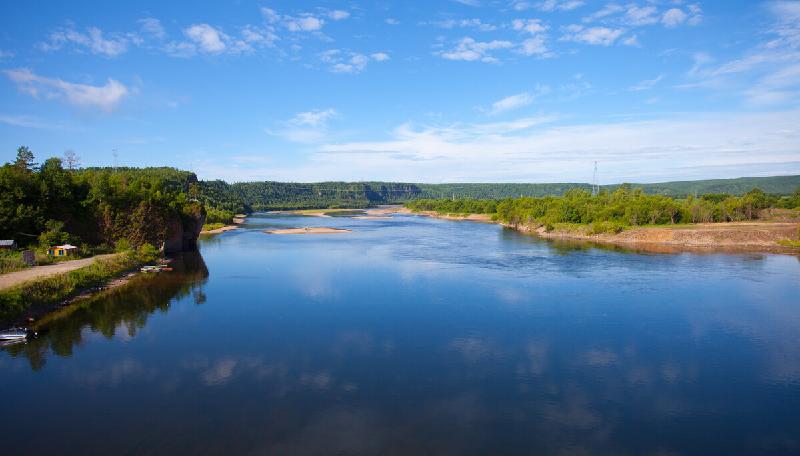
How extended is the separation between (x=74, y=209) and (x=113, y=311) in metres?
21.5

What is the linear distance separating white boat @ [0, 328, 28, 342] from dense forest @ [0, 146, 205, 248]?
18.2 meters

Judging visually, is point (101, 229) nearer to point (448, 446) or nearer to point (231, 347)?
point (231, 347)

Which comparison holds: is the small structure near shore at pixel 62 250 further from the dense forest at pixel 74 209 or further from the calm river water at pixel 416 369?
the calm river water at pixel 416 369

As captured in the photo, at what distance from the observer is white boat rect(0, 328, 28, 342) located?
19.5 m

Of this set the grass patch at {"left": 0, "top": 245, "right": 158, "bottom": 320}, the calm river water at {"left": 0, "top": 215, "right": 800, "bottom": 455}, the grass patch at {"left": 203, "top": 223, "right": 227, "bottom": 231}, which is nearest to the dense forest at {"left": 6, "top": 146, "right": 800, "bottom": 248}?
the grass patch at {"left": 203, "top": 223, "right": 227, "bottom": 231}

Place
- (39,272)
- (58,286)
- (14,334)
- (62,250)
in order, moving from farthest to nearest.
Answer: (62,250), (39,272), (58,286), (14,334)

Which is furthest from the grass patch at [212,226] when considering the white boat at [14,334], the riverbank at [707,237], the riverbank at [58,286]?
the white boat at [14,334]

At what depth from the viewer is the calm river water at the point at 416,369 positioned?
502 inches

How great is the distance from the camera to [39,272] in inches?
1131

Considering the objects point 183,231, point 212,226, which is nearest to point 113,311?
point 183,231

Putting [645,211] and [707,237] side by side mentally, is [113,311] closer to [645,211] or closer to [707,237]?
[707,237]

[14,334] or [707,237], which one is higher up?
[707,237]

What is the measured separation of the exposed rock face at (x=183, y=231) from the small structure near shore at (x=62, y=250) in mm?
11301

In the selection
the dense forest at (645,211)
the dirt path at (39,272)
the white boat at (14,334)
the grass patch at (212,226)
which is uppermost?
the dense forest at (645,211)
